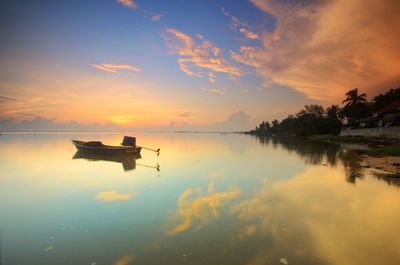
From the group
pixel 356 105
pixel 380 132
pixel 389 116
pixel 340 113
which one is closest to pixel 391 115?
pixel 389 116

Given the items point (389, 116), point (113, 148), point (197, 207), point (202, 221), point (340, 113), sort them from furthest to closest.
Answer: point (340, 113), point (389, 116), point (113, 148), point (197, 207), point (202, 221)

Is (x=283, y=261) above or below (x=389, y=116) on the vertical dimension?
below

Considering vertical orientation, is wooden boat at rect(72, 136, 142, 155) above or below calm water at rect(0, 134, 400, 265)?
above

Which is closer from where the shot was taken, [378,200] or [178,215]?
[178,215]

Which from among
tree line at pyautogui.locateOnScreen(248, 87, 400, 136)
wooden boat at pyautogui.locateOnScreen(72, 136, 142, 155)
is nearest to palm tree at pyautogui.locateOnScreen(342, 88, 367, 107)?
tree line at pyautogui.locateOnScreen(248, 87, 400, 136)

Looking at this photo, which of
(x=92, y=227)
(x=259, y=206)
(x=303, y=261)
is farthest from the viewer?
(x=259, y=206)

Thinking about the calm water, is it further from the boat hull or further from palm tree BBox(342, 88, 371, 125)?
palm tree BBox(342, 88, 371, 125)

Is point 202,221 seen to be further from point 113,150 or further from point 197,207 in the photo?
point 113,150

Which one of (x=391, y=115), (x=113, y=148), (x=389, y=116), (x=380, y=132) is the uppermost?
(x=391, y=115)

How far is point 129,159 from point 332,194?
24.4 m

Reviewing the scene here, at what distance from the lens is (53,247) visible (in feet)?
27.3

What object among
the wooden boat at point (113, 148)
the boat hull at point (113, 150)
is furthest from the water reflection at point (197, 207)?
the wooden boat at point (113, 148)

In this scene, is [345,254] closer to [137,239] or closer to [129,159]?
[137,239]

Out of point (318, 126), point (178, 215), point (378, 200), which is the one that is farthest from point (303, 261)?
point (318, 126)
